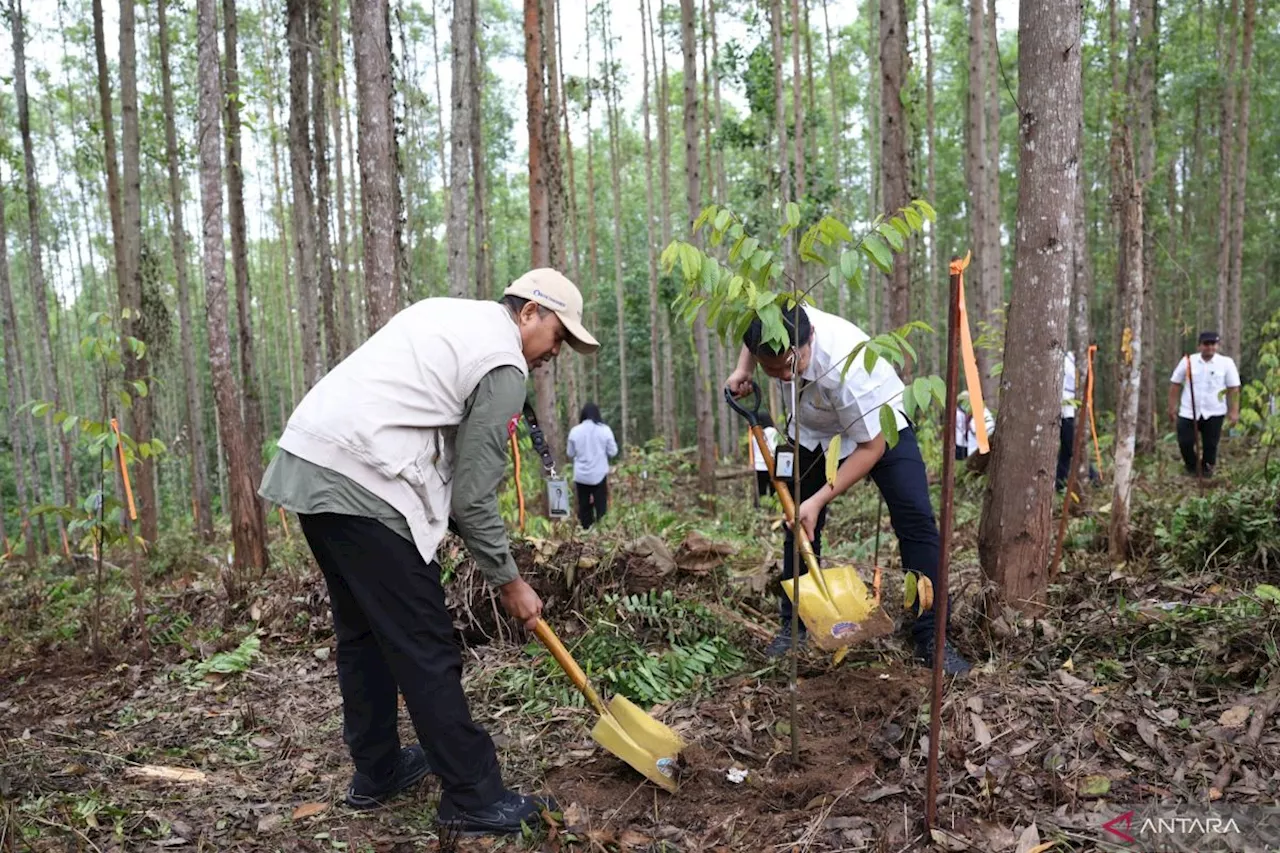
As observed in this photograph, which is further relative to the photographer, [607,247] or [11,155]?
[607,247]

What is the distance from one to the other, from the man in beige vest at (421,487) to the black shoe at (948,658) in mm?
1648

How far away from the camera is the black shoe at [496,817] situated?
2510 mm

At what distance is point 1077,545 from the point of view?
477 cm

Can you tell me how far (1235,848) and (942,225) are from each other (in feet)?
81.9

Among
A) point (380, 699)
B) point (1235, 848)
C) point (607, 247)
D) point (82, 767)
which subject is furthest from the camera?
point (607, 247)

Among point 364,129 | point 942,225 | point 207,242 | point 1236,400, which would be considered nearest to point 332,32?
point 207,242

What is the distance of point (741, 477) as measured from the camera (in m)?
13.2

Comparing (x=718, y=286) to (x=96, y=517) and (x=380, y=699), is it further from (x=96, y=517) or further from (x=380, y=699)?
(x=96, y=517)

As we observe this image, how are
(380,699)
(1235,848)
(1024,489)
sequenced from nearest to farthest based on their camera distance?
(1235,848) → (380,699) → (1024,489)

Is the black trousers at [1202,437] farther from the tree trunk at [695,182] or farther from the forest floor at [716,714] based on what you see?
the tree trunk at [695,182]

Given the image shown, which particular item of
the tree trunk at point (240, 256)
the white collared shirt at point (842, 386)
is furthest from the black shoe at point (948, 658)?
the tree trunk at point (240, 256)

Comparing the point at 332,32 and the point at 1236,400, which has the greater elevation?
the point at 332,32

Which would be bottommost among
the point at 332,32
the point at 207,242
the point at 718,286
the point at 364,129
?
the point at 718,286

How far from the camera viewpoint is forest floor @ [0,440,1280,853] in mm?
2391
